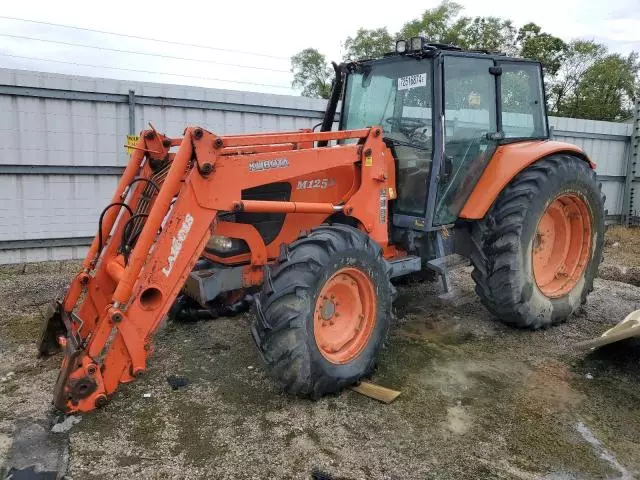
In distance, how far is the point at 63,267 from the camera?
7.25 meters

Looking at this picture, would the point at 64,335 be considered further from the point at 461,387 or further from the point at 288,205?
the point at 461,387

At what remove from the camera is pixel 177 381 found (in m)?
3.86

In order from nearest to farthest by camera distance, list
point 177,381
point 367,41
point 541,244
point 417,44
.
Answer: point 177,381
point 417,44
point 541,244
point 367,41

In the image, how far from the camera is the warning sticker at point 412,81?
14.9 feet

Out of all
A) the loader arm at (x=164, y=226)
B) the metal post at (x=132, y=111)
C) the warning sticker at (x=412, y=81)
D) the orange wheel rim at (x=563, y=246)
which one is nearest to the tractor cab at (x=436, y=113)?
the warning sticker at (x=412, y=81)

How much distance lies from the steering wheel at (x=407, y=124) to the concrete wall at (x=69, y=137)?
12.7 feet

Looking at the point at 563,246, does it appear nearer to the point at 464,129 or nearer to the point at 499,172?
the point at 499,172

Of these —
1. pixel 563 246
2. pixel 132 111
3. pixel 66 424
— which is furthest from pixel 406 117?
pixel 132 111

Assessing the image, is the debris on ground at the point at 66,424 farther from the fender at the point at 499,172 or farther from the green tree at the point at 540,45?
the green tree at the point at 540,45

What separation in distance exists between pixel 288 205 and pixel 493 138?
2.20 metres

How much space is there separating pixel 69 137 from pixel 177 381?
4645 mm

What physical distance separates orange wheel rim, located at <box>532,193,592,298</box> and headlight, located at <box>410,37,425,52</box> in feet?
6.68

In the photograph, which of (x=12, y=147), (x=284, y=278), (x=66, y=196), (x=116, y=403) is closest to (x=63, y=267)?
(x=66, y=196)

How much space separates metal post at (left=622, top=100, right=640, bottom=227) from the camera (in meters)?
12.3
